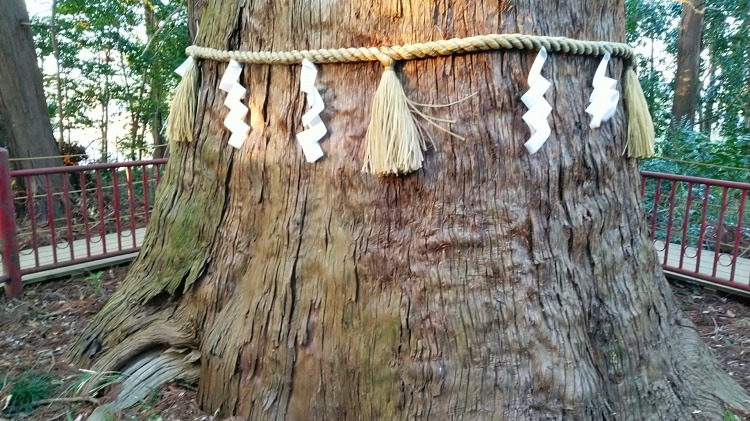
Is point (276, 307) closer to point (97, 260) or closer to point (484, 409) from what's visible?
point (484, 409)

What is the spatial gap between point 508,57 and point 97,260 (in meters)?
4.20

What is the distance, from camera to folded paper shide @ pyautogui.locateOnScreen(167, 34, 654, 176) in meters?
2.04

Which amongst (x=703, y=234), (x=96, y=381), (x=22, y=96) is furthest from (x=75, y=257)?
(x=703, y=234)

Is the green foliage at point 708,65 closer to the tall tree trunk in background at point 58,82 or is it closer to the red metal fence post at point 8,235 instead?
the red metal fence post at point 8,235

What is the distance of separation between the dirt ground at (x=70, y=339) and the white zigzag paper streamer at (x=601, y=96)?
5.72 ft

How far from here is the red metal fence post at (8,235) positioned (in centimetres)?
427

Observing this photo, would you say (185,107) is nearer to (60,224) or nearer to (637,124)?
(637,124)

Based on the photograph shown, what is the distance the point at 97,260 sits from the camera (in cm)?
504

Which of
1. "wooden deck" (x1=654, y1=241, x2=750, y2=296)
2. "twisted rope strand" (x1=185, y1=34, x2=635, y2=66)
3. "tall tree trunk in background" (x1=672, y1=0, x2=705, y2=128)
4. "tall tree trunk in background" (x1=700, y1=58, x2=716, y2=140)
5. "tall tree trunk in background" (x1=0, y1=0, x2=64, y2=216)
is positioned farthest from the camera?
"tall tree trunk in background" (x1=700, y1=58, x2=716, y2=140)

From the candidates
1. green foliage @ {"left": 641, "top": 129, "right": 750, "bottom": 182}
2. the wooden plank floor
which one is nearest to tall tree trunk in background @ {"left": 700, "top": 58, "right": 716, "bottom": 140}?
green foliage @ {"left": 641, "top": 129, "right": 750, "bottom": 182}

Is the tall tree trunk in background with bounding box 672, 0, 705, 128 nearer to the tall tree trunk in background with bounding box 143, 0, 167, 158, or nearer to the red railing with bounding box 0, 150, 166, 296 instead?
the red railing with bounding box 0, 150, 166, 296

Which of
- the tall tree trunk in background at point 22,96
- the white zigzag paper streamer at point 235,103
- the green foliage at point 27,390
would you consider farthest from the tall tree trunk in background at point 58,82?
the white zigzag paper streamer at point 235,103

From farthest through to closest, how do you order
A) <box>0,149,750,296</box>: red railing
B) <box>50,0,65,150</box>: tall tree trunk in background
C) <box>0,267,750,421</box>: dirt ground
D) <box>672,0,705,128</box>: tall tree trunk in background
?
<box>672,0,705,128</box>: tall tree trunk in background, <box>50,0,65,150</box>: tall tree trunk in background, <box>0,149,750,296</box>: red railing, <box>0,267,750,421</box>: dirt ground

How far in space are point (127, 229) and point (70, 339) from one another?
10.7ft
